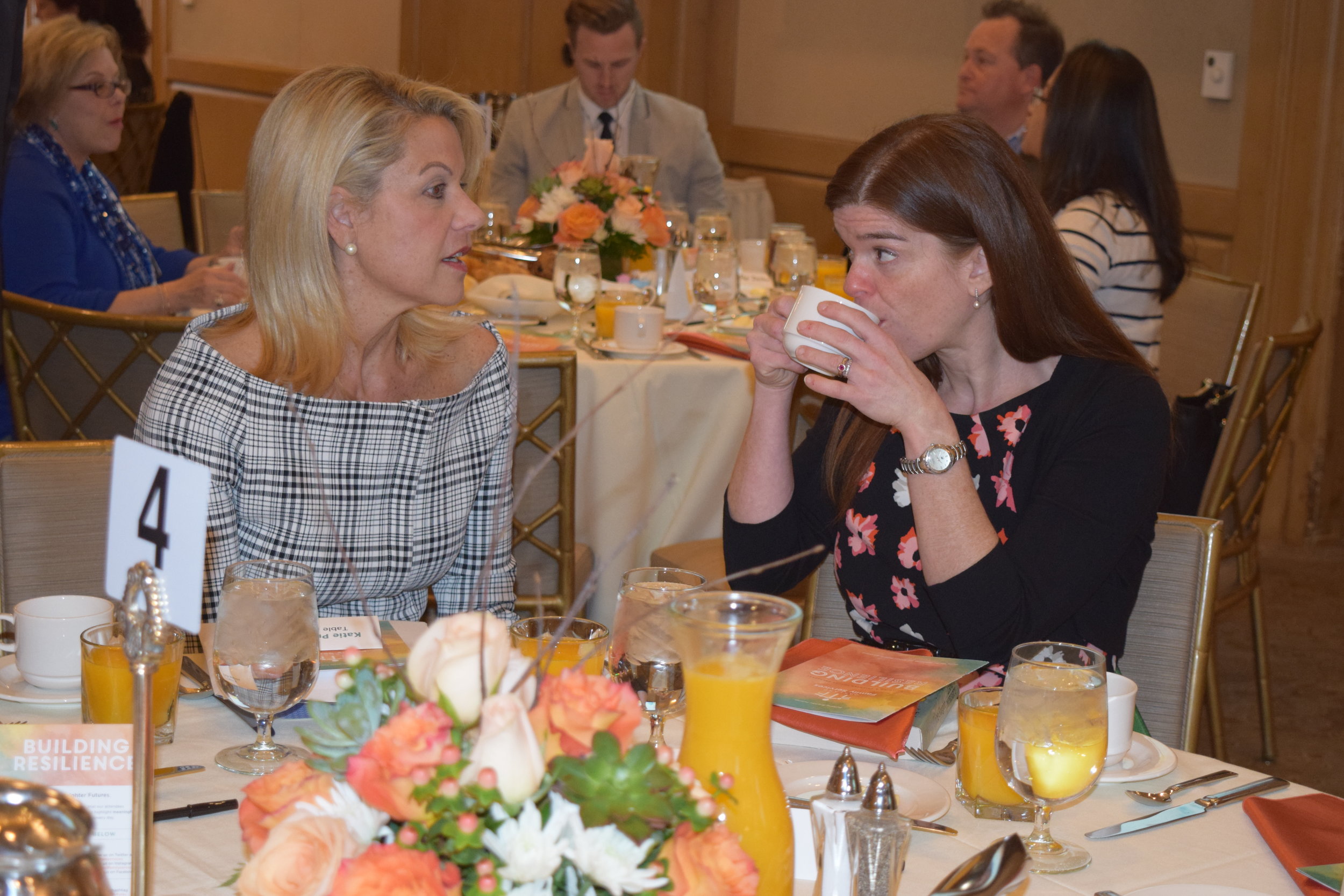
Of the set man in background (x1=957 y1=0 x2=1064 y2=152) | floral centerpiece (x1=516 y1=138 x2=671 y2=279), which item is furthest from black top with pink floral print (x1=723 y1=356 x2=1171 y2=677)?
man in background (x1=957 y1=0 x2=1064 y2=152)

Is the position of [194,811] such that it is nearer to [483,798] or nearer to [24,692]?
[24,692]

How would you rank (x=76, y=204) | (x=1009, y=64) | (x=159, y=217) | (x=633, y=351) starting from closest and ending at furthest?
(x=633, y=351), (x=76, y=204), (x=1009, y=64), (x=159, y=217)

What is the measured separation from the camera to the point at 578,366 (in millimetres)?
3033

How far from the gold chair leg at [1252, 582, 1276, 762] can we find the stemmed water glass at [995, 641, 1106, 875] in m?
2.39

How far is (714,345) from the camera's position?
10.5 feet

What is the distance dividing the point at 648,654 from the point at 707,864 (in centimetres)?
50

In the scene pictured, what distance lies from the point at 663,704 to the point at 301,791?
54 centimetres

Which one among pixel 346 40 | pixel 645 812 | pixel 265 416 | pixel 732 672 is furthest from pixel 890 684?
pixel 346 40

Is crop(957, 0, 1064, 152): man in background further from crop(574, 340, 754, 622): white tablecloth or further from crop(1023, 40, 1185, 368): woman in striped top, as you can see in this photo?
crop(574, 340, 754, 622): white tablecloth

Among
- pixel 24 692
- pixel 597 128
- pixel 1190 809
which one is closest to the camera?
pixel 1190 809

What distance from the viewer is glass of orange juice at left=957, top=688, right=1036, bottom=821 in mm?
1209

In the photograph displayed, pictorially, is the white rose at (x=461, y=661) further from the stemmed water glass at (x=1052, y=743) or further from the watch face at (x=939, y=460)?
the watch face at (x=939, y=460)

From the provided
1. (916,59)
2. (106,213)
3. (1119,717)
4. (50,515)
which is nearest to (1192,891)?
(1119,717)

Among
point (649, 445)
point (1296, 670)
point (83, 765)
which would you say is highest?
point (83, 765)
